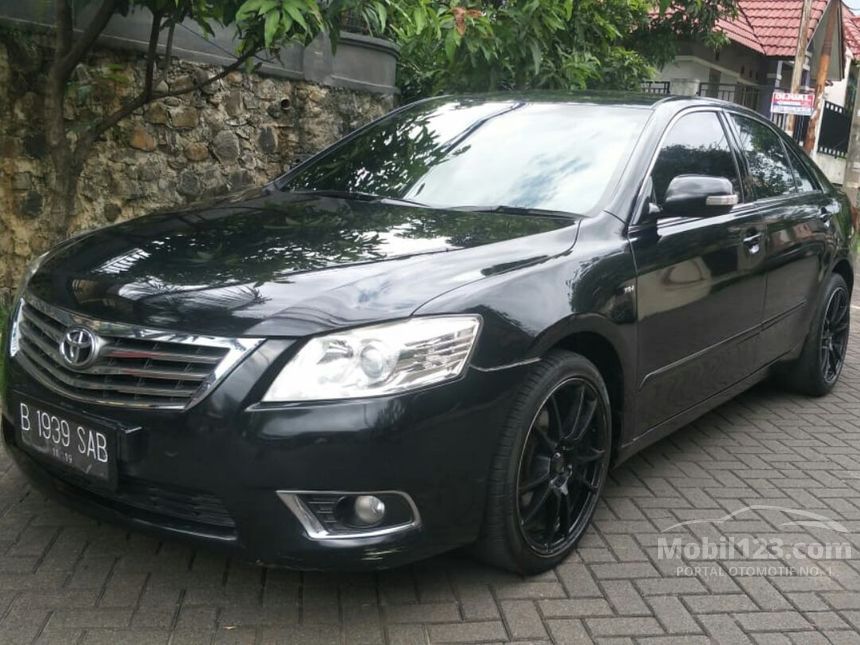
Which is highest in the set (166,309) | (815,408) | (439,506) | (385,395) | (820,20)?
(820,20)

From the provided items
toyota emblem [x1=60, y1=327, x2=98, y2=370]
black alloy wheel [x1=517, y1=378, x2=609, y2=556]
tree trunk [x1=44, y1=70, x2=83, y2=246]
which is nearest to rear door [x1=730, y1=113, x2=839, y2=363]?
black alloy wheel [x1=517, y1=378, x2=609, y2=556]

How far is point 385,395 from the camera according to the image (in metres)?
2.45

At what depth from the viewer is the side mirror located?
3490mm

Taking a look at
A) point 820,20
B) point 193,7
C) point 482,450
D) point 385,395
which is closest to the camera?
point 385,395

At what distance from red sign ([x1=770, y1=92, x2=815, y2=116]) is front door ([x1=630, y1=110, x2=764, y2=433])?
784cm

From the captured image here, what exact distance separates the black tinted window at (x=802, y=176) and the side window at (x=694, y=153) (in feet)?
3.29

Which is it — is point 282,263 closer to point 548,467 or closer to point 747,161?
point 548,467

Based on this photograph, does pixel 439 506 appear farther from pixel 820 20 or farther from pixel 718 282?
pixel 820 20

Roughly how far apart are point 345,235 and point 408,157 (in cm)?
98

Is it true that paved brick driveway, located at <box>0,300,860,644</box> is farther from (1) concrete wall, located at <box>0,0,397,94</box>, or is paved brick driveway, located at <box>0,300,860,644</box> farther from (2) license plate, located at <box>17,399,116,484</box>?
(1) concrete wall, located at <box>0,0,397,94</box>

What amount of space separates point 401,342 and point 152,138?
4.73 meters

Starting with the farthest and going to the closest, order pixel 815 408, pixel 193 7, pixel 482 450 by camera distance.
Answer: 1. pixel 815 408
2. pixel 193 7
3. pixel 482 450

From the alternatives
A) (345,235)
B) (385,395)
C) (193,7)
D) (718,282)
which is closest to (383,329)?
(385,395)

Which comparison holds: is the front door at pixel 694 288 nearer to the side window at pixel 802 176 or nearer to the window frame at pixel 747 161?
the window frame at pixel 747 161
